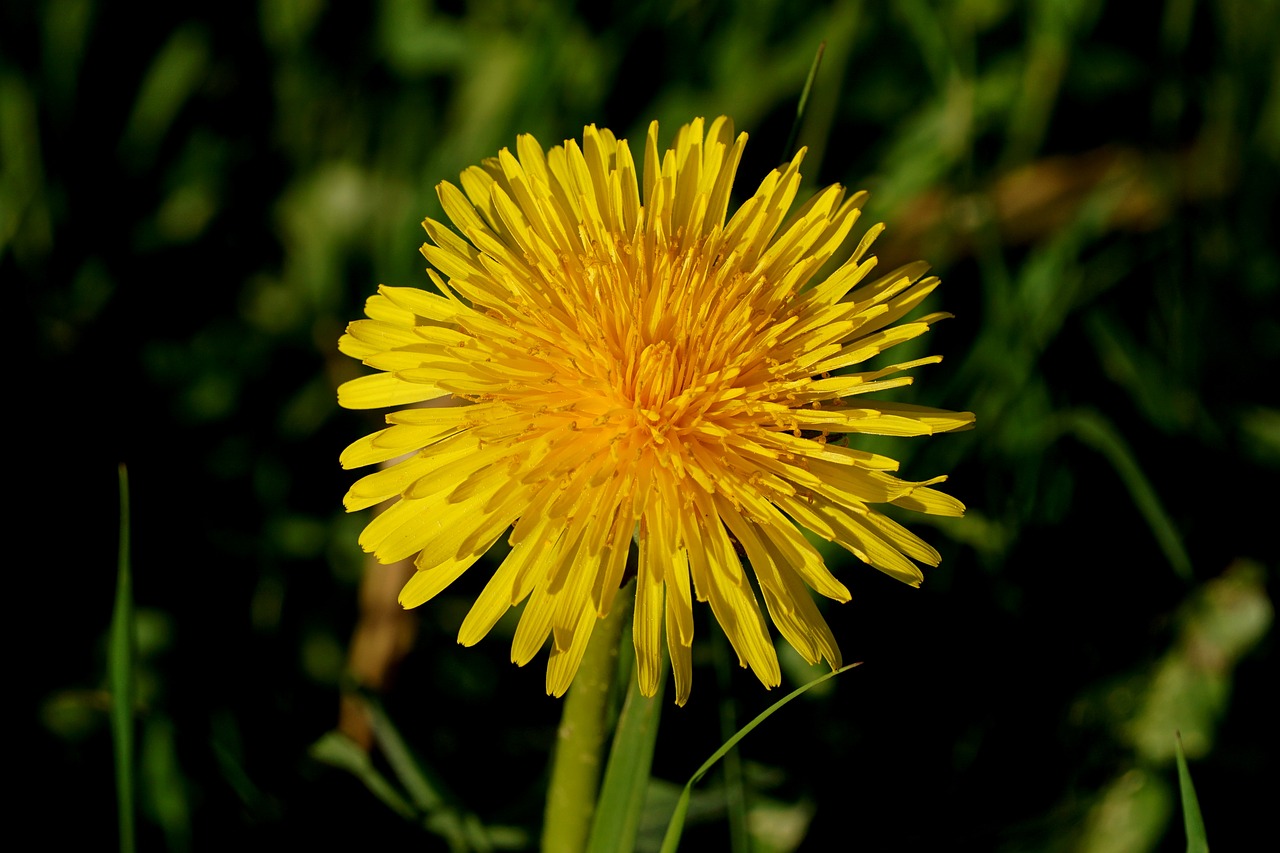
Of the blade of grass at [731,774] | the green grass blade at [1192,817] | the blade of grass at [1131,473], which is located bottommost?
the green grass blade at [1192,817]

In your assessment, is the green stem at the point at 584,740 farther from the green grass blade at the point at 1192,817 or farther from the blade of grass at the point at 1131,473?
the blade of grass at the point at 1131,473

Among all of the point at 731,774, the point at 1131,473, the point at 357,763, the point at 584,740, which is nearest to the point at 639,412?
the point at 584,740

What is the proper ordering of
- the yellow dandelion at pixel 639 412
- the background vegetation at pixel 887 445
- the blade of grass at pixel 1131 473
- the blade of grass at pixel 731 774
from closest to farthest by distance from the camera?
the yellow dandelion at pixel 639 412
the blade of grass at pixel 731 774
the blade of grass at pixel 1131 473
the background vegetation at pixel 887 445

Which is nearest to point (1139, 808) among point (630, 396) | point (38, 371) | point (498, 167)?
point (630, 396)

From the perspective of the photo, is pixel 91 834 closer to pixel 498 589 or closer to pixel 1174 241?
pixel 498 589

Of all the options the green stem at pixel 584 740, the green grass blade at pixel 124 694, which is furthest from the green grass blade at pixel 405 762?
the green grass blade at pixel 124 694
